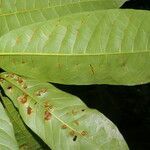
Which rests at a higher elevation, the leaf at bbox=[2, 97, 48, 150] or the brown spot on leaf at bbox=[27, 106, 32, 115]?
the brown spot on leaf at bbox=[27, 106, 32, 115]

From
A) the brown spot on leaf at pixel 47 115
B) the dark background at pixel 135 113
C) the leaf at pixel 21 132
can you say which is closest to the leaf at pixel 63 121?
the brown spot on leaf at pixel 47 115

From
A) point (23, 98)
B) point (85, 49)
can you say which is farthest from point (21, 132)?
point (85, 49)

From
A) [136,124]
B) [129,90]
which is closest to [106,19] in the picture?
[129,90]

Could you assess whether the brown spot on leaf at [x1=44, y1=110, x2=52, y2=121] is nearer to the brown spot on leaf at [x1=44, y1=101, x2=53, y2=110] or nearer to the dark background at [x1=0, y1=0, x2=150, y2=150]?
the brown spot on leaf at [x1=44, y1=101, x2=53, y2=110]

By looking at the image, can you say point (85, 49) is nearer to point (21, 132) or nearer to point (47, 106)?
point (47, 106)

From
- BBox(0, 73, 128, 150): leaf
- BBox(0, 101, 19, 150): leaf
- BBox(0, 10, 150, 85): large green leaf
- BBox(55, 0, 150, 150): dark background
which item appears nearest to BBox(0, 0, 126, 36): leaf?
BBox(0, 10, 150, 85): large green leaf

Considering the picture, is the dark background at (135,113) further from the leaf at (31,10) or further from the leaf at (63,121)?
the leaf at (63,121)

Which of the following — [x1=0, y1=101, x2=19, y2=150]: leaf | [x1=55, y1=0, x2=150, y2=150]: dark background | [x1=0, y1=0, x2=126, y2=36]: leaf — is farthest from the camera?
[x1=55, y1=0, x2=150, y2=150]: dark background

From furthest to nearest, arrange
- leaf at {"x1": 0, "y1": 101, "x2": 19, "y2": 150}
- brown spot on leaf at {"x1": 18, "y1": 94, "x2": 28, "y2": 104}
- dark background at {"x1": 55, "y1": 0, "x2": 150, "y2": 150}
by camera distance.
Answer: dark background at {"x1": 55, "y1": 0, "x2": 150, "y2": 150}, brown spot on leaf at {"x1": 18, "y1": 94, "x2": 28, "y2": 104}, leaf at {"x1": 0, "y1": 101, "x2": 19, "y2": 150}

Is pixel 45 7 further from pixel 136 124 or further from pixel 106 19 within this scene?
pixel 136 124
